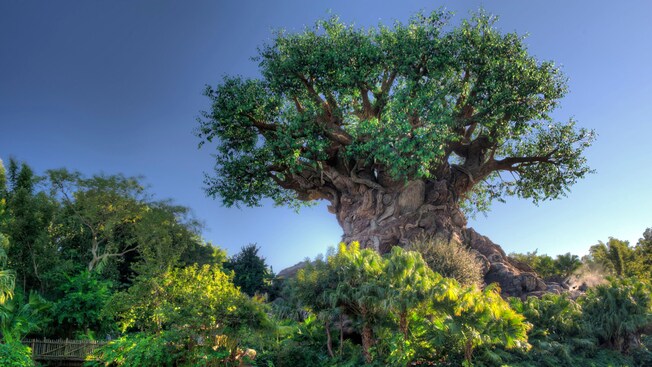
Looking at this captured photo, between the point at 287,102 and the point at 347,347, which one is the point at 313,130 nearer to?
the point at 287,102

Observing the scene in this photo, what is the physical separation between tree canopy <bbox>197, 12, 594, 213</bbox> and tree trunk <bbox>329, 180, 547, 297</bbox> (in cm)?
68

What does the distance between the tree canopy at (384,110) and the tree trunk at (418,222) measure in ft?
2.22

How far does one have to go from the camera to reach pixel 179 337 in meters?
15.1

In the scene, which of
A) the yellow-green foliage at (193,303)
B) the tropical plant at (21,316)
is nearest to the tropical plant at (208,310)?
the yellow-green foliage at (193,303)

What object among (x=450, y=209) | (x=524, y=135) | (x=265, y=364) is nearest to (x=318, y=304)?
(x=265, y=364)

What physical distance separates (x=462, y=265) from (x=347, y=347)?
22.2 ft

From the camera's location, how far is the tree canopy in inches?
854

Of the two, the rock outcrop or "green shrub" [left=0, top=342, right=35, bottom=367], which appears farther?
the rock outcrop

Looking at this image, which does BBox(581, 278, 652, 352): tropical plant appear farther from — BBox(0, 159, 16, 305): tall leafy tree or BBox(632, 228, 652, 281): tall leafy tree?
BBox(0, 159, 16, 305): tall leafy tree

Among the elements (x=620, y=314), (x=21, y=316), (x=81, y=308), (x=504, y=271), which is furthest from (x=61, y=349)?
(x=620, y=314)

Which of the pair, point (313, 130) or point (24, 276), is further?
point (24, 276)

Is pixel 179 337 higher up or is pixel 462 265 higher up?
pixel 462 265

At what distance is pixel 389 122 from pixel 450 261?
19.3 ft

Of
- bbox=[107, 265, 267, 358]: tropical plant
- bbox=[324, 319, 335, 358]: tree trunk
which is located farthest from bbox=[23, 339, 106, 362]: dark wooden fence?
bbox=[324, 319, 335, 358]: tree trunk
